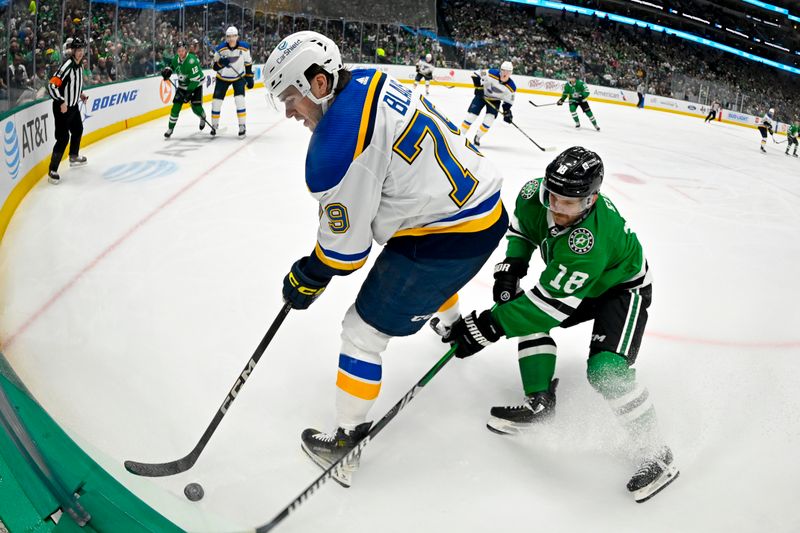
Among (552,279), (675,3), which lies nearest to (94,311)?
(552,279)

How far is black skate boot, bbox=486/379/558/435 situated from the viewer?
92.7 inches

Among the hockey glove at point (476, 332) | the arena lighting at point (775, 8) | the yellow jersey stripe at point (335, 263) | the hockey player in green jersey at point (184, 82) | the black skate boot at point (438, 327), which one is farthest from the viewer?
the arena lighting at point (775, 8)

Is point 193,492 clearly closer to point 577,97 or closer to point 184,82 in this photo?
point 184,82

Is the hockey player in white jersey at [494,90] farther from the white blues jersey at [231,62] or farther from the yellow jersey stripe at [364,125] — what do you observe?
the yellow jersey stripe at [364,125]

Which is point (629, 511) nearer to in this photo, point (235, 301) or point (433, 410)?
point (433, 410)

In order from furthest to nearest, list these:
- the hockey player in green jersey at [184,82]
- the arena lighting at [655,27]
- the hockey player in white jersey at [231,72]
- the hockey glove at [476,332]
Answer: the arena lighting at [655,27]
the hockey player in white jersey at [231,72]
the hockey player in green jersey at [184,82]
the hockey glove at [476,332]

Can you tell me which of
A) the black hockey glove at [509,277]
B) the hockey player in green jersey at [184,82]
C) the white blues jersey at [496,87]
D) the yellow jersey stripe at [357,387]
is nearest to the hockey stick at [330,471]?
the yellow jersey stripe at [357,387]

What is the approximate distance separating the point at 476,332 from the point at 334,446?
0.60m

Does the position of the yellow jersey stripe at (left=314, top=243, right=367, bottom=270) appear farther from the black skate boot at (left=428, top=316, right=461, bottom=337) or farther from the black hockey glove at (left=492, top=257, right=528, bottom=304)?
the black skate boot at (left=428, top=316, right=461, bottom=337)

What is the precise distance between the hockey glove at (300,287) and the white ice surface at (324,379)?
0.58 meters

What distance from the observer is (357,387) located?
199 centimetres

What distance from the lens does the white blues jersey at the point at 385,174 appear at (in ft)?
5.42

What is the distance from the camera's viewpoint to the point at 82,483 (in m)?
1.35

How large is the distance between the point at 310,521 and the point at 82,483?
0.71 meters
